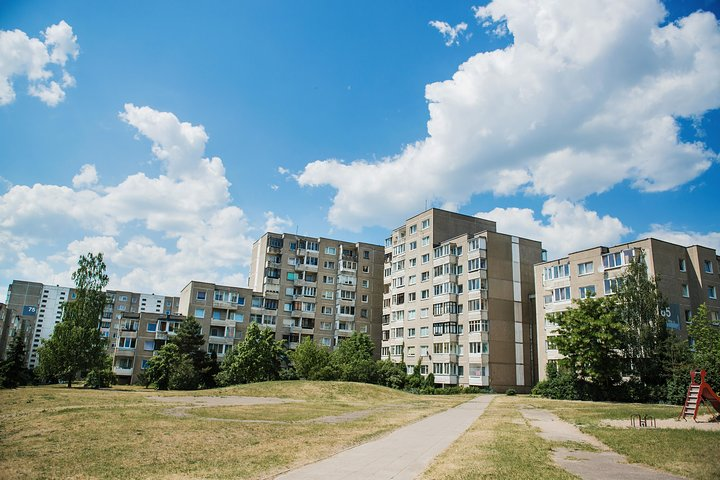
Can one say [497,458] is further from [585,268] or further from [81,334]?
[81,334]

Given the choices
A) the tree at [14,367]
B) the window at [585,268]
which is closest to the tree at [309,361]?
the tree at [14,367]

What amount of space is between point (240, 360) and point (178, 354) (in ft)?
25.7

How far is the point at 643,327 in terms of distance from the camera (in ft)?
145

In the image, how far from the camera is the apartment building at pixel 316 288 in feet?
281

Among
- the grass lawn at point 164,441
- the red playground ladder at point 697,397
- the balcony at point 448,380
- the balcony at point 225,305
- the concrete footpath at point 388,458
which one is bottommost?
the grass lawn at point 164,441

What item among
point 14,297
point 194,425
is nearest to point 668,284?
point 194,425

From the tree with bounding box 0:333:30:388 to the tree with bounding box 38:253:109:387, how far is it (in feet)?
7.20

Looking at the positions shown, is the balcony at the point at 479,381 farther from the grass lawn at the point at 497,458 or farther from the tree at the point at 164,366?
the grass lawn at the point at 497,458

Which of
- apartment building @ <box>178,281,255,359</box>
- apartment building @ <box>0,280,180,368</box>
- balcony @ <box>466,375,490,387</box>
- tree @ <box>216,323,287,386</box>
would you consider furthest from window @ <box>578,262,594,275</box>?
apartment building @ <box>0,280,180,368</box>

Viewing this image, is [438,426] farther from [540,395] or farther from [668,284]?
[668,284]

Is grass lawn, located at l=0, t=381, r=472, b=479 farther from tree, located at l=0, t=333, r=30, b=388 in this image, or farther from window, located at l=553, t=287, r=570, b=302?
window, located at l=553, t=287, r=570, b=302

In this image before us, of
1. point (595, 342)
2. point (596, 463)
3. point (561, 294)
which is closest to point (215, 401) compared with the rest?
point (596, 463)

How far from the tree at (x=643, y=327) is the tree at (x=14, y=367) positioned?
5800 cm

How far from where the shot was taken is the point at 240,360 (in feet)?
189
